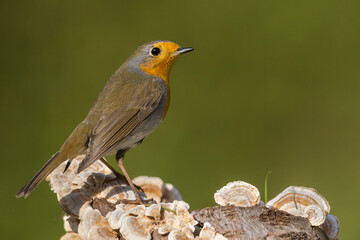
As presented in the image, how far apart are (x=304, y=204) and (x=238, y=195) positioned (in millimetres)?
247

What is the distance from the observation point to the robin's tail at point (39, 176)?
2521mm

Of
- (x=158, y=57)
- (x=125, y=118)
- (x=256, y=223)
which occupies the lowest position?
(x=256, y=223)

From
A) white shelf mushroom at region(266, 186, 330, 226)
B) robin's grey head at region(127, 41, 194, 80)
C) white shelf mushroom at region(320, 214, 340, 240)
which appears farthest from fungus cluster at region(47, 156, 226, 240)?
robin's grey head at region(127, 41, 194, 80)

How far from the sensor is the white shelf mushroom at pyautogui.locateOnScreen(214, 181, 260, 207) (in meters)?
1.97

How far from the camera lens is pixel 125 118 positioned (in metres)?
2.82

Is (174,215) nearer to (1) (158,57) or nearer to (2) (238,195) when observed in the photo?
(2) (238,195)

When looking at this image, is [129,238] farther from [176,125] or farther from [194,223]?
[176,125]

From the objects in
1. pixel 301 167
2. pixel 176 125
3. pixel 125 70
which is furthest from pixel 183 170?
pixel 125 70

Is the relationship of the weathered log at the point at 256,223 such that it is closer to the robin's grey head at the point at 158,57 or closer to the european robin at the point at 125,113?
the european robin at the point at 125,113

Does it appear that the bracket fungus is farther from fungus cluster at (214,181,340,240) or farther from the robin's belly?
the robin's belly

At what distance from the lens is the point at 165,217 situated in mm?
1938

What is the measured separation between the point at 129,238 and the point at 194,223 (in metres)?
0.23

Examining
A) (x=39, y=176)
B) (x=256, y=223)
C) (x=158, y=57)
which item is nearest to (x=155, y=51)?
(x=158, y=57)

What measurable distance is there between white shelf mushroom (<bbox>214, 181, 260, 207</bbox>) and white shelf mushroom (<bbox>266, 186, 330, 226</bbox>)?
0.07m
